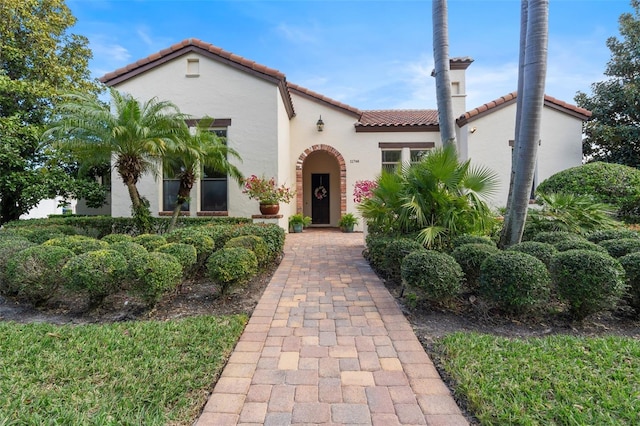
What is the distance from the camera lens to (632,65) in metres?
13.7

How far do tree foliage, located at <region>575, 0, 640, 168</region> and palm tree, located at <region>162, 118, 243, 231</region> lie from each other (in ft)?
51.4

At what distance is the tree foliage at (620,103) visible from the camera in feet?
44.0

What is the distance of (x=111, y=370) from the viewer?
8.34ft

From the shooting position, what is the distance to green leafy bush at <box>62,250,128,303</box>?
142 inches

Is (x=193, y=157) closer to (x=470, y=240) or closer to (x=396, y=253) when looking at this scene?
(x=396, y=253)

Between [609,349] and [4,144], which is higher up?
[4,144]

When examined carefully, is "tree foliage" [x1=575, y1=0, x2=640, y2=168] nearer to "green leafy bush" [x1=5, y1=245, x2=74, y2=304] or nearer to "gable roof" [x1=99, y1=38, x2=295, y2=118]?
"gable roof" [x1=99, y1=38, x2=295, y2=118]

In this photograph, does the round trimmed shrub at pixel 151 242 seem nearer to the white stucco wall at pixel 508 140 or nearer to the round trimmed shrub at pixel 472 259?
the round trimmed shrub at pixel 472 259

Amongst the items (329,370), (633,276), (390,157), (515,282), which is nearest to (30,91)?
(390,157)

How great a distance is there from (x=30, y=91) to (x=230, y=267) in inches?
472

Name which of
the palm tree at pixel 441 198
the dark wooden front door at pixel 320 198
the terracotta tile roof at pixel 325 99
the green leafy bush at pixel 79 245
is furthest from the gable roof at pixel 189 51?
the green leafy bush at pixel 79 245

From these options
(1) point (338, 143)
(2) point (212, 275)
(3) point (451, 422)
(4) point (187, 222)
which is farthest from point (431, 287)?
(1) point (338, 143)

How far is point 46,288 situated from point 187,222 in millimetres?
6126

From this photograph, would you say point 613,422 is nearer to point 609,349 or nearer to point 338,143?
point 609,349
